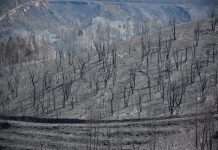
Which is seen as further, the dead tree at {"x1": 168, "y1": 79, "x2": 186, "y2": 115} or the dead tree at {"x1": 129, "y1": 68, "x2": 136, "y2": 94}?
the dead tree at {"x1": 129, "y1": 68, "x2": 136, "y2": 94}

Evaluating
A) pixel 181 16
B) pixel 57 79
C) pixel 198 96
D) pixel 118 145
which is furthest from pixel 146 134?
pixel 181 16

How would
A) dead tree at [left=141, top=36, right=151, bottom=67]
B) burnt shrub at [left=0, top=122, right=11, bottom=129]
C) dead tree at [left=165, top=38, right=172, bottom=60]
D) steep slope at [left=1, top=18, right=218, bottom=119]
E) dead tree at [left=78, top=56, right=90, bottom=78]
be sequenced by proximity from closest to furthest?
burnt shrub at [left=0, top=122, right=11, bottom=129] → steep slope at [left=1, top=18, right=218, bottom=119] → dead tree at [left=165, top=38, right=172, bottom=60] → dead tree at [left=78, top=56, right=90, bottom=78] → dead tree at [left=141, top=36, right=151, bottom=67]

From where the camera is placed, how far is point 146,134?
2557 inches

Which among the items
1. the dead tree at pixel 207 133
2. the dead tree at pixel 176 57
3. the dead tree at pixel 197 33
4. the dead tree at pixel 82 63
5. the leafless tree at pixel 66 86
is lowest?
the dead tree at pixel 207 133

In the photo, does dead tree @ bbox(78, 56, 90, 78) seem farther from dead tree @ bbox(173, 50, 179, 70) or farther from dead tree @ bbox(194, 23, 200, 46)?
dead tree @ bbox(194, 23, 200, 46)

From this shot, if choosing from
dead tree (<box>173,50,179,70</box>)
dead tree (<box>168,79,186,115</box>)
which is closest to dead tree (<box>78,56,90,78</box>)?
dead tree (<box>173,50,179,70</box>)

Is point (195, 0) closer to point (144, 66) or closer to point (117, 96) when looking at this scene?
point (144, 66)

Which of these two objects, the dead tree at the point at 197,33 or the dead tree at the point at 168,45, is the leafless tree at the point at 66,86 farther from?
the dead tree at the point at 197,33

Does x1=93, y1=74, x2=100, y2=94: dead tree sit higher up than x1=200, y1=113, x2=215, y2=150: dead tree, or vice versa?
x1=93, y1=74, x2=100, y2=94: dead tree

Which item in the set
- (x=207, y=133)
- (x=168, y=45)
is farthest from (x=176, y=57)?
(x=207, y=133)

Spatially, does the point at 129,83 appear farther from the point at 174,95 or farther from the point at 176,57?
the point at 176,57

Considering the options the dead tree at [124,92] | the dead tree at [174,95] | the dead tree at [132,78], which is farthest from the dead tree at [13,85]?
the dead tree at [174,95]

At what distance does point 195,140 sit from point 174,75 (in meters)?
25.8

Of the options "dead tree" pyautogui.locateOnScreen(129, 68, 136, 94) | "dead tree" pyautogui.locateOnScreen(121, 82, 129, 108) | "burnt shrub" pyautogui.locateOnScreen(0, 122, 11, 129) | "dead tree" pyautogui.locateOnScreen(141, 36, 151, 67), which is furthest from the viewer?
"dead tree" pyautogui.locateOnScreen(141, 36, 151, 67)
